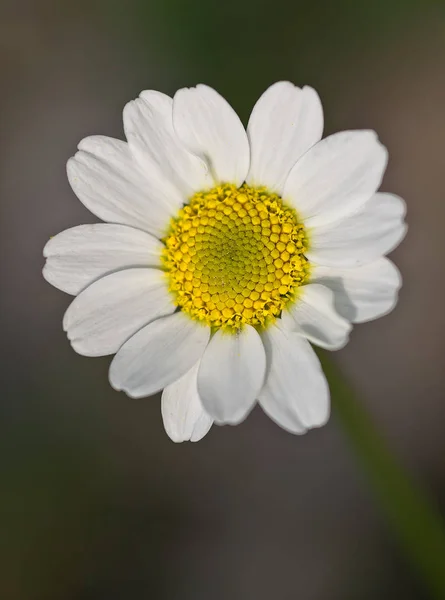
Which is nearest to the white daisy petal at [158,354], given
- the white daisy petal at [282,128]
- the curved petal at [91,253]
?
the curved petal at [91,253]

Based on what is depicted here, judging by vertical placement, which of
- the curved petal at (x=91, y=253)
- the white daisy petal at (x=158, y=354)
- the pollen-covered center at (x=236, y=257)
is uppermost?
the curved petal at (x=91, y=253)

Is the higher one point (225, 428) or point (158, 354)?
point (158, 354)

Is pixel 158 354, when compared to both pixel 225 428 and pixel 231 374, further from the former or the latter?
pixel 225 428

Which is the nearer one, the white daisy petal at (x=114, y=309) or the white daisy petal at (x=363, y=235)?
the white daisy petal at (x=363, y=235)

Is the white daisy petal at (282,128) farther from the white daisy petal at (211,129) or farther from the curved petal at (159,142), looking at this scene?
the curved petal at (159,142)

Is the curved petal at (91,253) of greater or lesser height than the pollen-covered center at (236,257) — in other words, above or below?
above

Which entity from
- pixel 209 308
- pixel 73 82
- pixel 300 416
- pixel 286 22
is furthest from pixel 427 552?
pixel 73 82

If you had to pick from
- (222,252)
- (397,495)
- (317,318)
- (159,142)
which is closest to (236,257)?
(222,252)

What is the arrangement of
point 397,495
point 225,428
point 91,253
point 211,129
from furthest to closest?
point 225,428 → point 397,495 → point 91,253 → point 211,129
